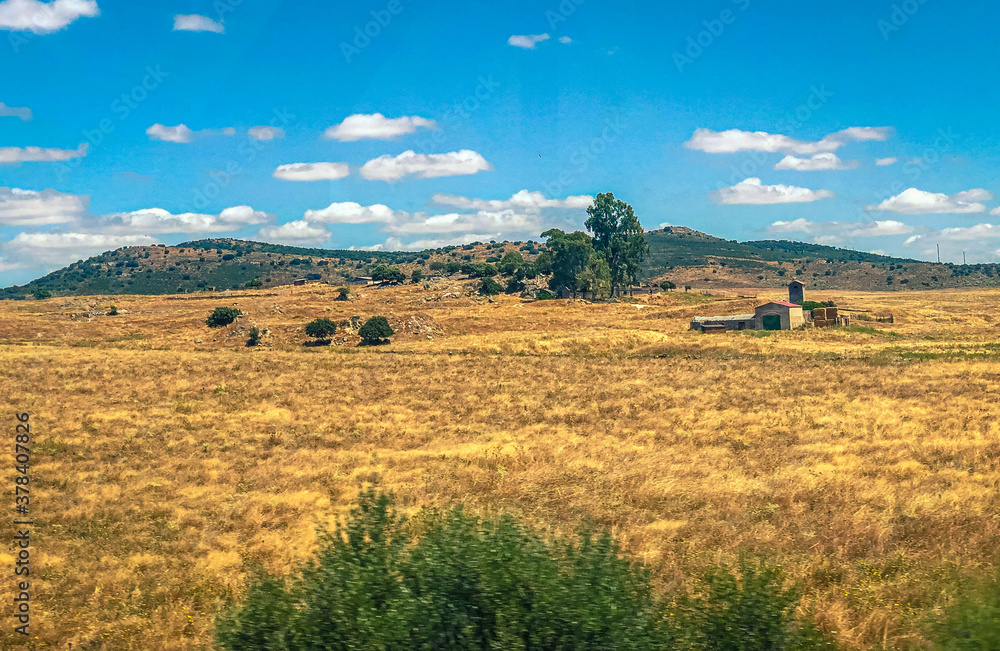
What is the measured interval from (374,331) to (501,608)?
163ft

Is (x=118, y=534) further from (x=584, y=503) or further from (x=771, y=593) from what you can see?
(x=771, y=593)

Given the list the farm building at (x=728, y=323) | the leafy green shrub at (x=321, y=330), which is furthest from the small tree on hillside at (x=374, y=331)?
the farm building at (x=728, y=323)

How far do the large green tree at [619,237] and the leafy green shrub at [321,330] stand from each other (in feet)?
177

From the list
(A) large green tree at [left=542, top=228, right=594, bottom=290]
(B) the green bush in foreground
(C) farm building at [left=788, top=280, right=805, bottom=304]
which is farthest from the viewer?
(A) large green tree at [left=542, top=228, right=594, bottom=290]

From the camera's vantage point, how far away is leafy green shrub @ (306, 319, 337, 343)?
55.2 metres

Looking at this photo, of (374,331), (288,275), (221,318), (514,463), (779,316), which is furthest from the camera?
(288,275)

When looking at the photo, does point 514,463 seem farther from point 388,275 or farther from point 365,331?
point 388,275

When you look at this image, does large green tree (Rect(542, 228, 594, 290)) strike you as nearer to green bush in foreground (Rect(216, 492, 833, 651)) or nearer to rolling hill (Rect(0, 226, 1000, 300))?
rolling hill (Rect(0, 226, 1000, 300))

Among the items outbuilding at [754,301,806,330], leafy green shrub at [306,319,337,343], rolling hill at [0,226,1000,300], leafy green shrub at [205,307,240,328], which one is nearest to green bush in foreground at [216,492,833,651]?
leafy green shrub at [306,319,337,343]

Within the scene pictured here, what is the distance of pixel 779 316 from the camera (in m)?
60.5

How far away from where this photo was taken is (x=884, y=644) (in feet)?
25.3

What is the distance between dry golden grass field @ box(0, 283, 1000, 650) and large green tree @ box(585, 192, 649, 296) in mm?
57517

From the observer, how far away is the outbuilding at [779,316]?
60062 mm

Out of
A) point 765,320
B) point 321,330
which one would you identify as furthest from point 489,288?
point 765,320
